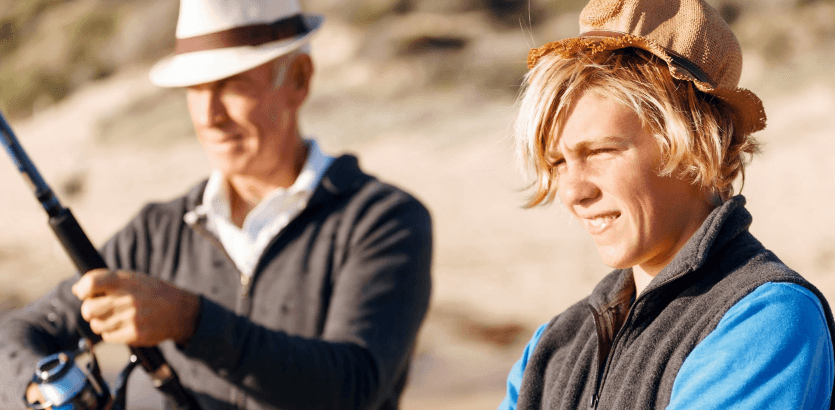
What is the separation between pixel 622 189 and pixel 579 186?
8 cm

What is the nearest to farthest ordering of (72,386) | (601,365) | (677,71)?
(677,71) → (601,365) → (72,386)

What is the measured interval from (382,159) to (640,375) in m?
10.4

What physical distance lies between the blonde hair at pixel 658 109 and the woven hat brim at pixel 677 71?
0.01 m

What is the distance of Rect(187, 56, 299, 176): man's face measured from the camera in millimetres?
2375

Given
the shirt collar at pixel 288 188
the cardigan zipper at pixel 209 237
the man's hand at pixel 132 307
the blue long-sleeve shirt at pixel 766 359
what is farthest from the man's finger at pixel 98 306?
the blue long-sleeve shirt at pixel 766 359

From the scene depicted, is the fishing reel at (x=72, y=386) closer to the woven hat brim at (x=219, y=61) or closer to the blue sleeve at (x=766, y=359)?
the woven hat brim at (x=219, y=61)

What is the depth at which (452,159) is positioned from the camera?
36.9 ft

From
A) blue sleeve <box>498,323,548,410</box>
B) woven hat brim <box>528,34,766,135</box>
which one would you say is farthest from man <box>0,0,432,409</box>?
woven hat brim <box>528,34,766,135</box>

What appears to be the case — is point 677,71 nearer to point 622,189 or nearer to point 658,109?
point 658,109

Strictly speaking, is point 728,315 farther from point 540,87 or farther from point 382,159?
point 382,159

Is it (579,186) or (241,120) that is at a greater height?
(241,120)

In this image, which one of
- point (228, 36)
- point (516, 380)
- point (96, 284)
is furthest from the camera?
point (228, 36)

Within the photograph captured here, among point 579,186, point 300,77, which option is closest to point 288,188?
point 300,77

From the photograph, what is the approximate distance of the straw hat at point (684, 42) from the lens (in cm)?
131
